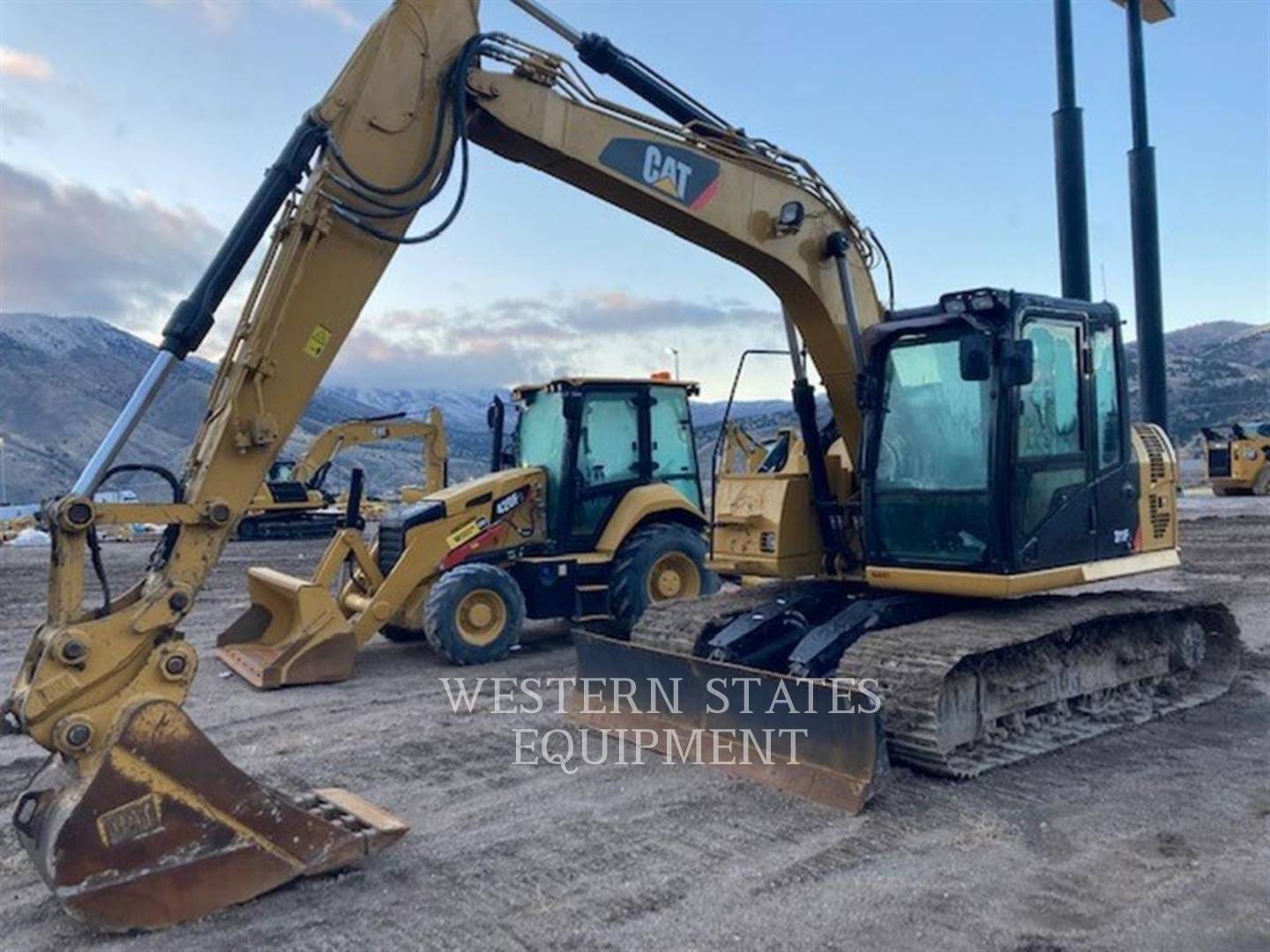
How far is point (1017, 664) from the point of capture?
5.75 m

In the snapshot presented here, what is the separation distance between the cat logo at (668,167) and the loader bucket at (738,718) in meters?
2.49

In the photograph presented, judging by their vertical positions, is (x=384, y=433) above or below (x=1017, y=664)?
above

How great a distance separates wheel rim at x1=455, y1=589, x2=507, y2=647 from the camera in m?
8.39

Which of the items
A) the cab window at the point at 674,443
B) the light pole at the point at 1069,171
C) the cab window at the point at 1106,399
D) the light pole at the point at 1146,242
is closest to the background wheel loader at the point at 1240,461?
the light pole at the point at 1146,242

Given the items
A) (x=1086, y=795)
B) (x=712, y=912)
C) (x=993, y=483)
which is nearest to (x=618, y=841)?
(x=712, y=912)

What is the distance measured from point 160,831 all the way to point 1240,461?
25968 millimetres

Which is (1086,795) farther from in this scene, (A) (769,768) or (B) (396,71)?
(B) (396,71)

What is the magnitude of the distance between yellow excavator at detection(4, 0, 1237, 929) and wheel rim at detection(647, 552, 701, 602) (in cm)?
214

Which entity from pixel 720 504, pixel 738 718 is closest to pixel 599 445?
pixel 720 504

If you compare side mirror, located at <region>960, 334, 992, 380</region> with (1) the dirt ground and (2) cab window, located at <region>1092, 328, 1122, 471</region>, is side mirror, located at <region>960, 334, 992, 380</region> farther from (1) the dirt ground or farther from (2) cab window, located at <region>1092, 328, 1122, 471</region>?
(1) the dirt ground

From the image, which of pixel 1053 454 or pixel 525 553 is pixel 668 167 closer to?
pixel 1053 454

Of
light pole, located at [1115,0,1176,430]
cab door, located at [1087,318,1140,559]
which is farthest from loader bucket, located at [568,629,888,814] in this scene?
light pole, located at [1115,0,1176,430]

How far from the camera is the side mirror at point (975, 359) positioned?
5449 mm

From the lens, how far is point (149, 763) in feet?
12.7
